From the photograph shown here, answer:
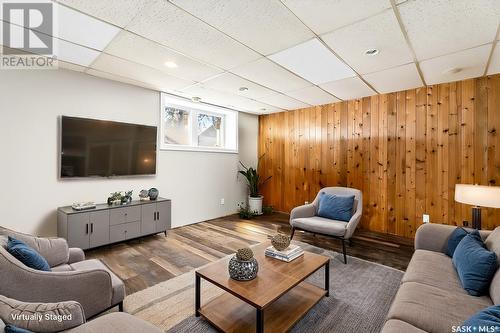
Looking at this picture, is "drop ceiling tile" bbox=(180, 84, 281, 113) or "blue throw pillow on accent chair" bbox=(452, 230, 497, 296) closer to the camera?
"blue throw pillow on accent chair" bbox=(452, 230, 497, 296)

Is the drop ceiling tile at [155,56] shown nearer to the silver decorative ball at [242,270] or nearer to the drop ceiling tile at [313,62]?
the drop ceiling tile at [313,62]

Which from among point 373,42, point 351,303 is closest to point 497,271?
point 351,303

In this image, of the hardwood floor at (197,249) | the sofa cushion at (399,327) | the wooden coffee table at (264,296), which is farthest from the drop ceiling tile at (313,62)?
the hardwood floor at (197,249)

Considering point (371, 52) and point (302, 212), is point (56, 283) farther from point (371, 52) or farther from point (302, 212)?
point (371, 52)

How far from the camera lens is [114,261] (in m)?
2.92

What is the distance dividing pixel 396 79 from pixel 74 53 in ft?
13.8

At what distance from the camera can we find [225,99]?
4520mm

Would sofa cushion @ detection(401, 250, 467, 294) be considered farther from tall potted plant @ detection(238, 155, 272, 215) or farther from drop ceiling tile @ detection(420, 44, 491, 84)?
tall potted plant @ detection(238, 155, 272, 215)

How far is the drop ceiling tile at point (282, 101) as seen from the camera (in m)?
4.31

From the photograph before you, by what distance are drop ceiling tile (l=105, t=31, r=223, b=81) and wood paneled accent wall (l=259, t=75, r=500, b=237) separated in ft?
8.95

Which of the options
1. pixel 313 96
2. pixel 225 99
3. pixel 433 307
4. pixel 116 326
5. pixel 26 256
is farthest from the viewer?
pixel 225 99

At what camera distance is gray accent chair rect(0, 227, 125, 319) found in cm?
131

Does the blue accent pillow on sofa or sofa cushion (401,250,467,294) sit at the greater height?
the blue accent pillow on sofa

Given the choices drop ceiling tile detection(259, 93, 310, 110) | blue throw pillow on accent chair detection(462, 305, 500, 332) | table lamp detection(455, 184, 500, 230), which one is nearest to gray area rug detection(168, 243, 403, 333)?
blue throw pillow on accent chair detection(462, 305, 500, 332)
